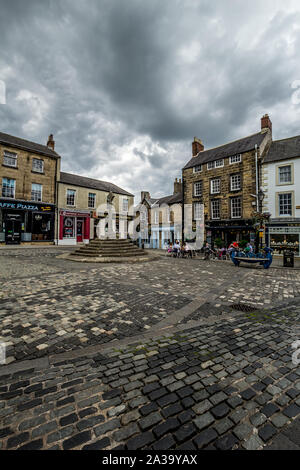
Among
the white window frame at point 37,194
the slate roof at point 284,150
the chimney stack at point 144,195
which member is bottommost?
the white window frame at point 37,194

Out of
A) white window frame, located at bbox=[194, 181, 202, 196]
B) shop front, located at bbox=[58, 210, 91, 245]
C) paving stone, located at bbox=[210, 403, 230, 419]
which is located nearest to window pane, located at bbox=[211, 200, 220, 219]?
white window frame, located at bbox=[194, 181, 202, 196]

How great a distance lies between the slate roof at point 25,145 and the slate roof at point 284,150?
76.2 feet

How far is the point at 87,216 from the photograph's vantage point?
2753 cm

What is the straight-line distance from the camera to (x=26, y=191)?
22.4 meters

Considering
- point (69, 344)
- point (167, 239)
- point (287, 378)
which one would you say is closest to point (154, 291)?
point (69, 344)

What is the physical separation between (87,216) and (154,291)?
23.3 metres

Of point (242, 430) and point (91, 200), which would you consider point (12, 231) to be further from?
point (242, 430)

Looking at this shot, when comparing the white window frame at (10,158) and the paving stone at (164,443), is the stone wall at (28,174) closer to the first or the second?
the white window frame at (10,158)

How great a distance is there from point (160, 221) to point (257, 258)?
18.3m

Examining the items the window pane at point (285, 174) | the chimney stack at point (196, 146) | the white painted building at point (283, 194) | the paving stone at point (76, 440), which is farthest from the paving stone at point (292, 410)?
the chimney stack at point (196, 146)

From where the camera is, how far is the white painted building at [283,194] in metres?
17.0

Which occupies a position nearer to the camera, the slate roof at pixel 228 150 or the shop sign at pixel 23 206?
the slate roof at pixel 228 150

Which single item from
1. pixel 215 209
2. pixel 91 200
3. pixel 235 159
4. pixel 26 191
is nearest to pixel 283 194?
pixel 235 159
